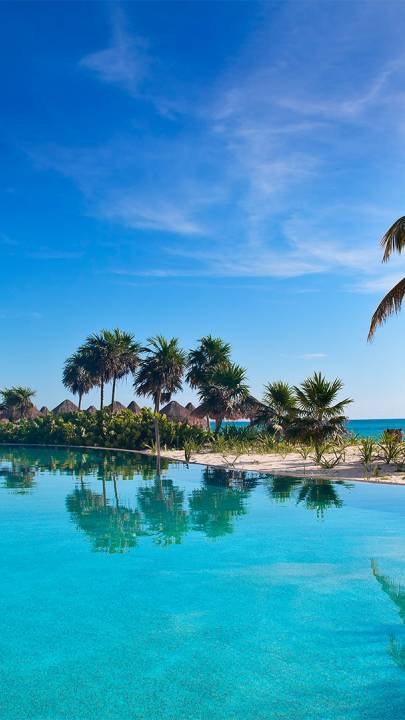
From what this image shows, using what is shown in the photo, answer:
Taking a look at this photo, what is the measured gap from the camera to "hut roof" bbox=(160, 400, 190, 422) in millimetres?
41569

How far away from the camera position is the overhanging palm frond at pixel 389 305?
51.2 ft

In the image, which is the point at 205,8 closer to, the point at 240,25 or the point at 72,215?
the point at 240,25

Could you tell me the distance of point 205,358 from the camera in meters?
34.5

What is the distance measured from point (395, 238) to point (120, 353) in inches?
1196

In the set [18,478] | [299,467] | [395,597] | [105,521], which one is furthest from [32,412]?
[395,597]

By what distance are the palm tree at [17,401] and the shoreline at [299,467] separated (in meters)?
29.9

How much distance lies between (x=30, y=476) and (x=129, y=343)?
85.7 feet

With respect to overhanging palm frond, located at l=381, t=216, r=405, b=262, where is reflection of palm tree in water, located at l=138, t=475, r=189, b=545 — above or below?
below

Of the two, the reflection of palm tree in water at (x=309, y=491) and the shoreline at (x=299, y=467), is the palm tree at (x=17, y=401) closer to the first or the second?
the shoreline at (x=299, y=467)

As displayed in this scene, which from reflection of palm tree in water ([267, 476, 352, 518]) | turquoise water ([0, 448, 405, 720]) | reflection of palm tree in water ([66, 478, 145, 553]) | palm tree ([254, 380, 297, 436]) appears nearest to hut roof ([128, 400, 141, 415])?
palm tree ([254, 380, 297, 436])

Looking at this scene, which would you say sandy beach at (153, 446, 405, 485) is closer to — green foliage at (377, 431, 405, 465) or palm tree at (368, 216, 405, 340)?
green foliage at (377, 431, 405, 465)

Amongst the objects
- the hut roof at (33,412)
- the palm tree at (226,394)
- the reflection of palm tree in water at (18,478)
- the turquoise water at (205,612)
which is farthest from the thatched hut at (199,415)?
the hut roof at (33,412)

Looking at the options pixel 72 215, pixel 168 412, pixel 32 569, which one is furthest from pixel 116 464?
pixel 168 412

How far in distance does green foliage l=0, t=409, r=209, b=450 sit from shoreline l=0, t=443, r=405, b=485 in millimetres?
3019
